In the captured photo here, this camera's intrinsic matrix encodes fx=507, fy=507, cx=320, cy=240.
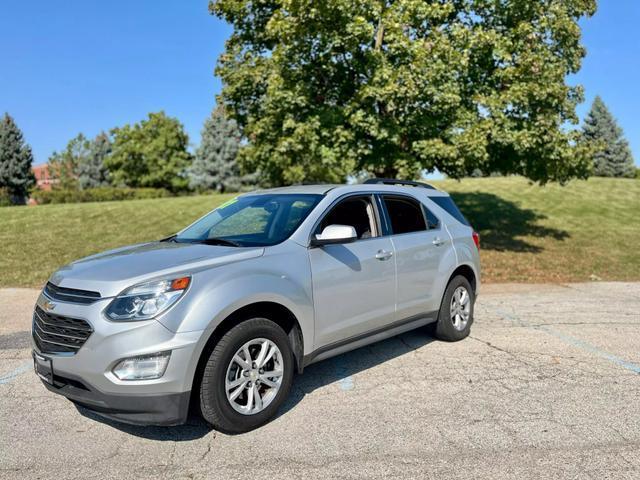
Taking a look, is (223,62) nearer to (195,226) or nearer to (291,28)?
(291,28)

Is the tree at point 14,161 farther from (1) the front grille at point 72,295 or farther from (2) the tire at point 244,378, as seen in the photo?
(2) the tire at point 244,378

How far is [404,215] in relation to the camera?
209 inches

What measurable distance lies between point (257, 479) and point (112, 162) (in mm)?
63552

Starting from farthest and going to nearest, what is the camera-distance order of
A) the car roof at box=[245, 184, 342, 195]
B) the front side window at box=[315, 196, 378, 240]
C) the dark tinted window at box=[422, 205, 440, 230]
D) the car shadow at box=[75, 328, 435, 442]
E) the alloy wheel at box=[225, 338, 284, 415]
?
the dark tinted window at box=[422, 205, 440, 230]
the car roof at box=[245, 184, 342, 195]
the front side window at box=[315, 196, 378, 240]
the car shadow at box=[75, 328, 435, 442]
the alloy wheel at box=[225, 338, 284, 415]

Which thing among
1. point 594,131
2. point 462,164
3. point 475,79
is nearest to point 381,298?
point 462,164

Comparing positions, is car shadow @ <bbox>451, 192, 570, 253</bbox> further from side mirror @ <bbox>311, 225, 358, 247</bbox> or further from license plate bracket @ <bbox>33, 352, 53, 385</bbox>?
license plate bracket @ <bbox>33, 352, 53, 385</bbox>

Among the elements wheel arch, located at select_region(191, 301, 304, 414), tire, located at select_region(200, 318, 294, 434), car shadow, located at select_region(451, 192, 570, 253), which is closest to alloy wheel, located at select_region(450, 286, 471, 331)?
wheel arch, located at select_region(191, 301, 304, 414)

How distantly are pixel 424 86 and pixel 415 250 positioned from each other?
693 centimetres

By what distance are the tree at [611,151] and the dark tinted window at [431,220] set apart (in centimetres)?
4464

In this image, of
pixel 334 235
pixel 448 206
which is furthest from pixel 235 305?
pixel 448 206

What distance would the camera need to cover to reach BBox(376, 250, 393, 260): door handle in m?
4.67

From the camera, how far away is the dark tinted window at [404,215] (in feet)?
16.8

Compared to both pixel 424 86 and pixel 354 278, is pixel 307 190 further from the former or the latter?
pixel 424 86

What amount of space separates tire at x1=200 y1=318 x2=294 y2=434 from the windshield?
2.43 ft
